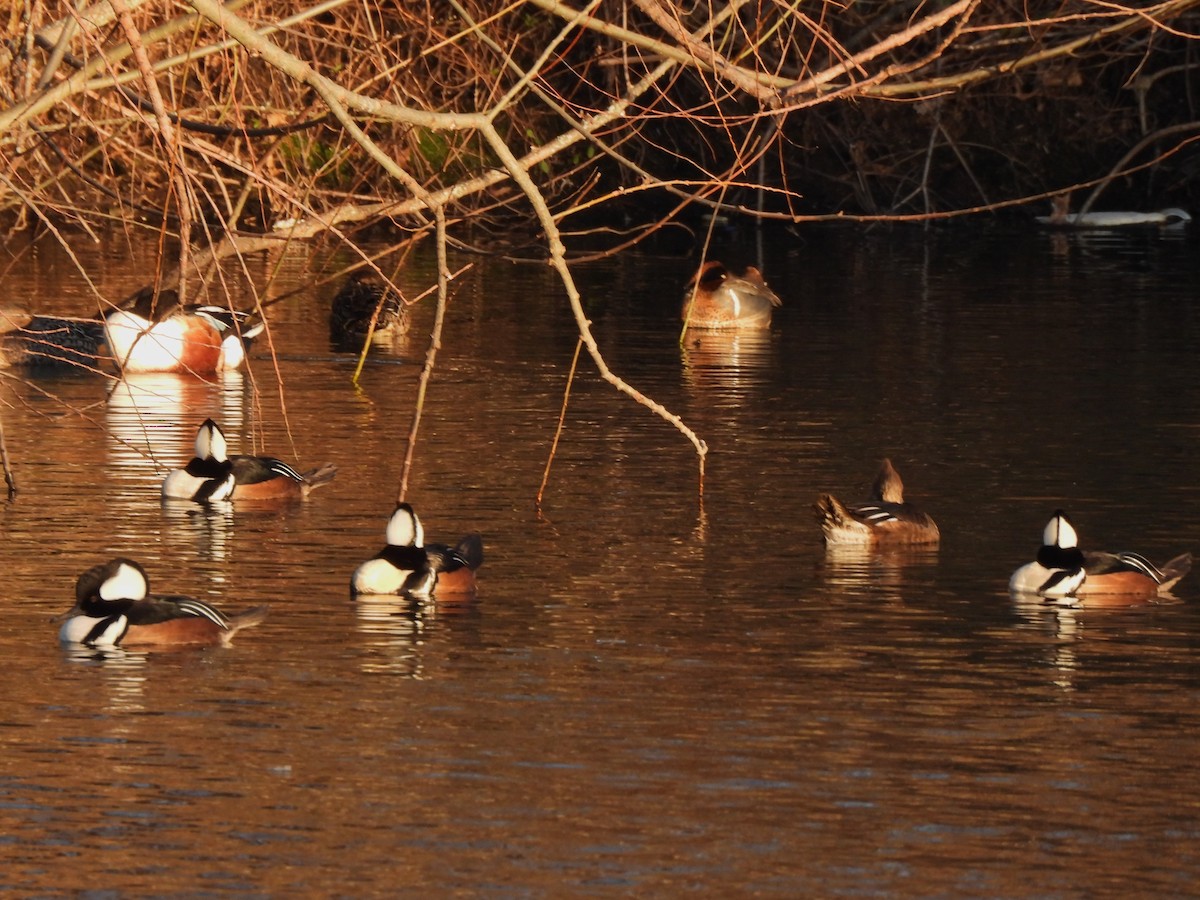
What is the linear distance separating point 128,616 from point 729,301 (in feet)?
43.7

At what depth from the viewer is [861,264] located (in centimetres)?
2812

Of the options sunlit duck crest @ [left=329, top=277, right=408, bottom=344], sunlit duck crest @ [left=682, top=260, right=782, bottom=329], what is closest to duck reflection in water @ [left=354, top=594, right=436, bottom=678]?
sunlit duck crest @ [left=329, top=277, right=408, bottom=344]

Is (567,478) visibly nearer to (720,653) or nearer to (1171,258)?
(720,653)

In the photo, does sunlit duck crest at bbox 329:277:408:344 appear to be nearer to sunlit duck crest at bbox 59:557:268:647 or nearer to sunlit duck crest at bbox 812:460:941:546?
sunlit duck crest at bbox 812:460:941:546

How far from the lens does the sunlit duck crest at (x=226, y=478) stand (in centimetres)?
1294

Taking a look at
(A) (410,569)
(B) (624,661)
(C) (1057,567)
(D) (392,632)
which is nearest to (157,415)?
(A) (410,569)

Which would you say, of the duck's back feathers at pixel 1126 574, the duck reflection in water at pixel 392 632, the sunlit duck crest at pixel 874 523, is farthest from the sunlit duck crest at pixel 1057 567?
the duck reflection in water at pixel 392 632

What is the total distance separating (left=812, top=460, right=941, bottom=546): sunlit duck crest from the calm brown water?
0.47 ft

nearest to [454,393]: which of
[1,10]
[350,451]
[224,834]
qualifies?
[350,451]

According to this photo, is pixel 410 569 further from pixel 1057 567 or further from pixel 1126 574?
pixel 1126 574

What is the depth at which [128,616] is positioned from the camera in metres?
9.50

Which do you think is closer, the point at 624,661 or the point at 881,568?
the point at 624,661

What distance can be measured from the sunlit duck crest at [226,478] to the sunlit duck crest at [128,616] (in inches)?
132

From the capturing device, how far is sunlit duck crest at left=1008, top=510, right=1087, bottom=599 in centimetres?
1059
